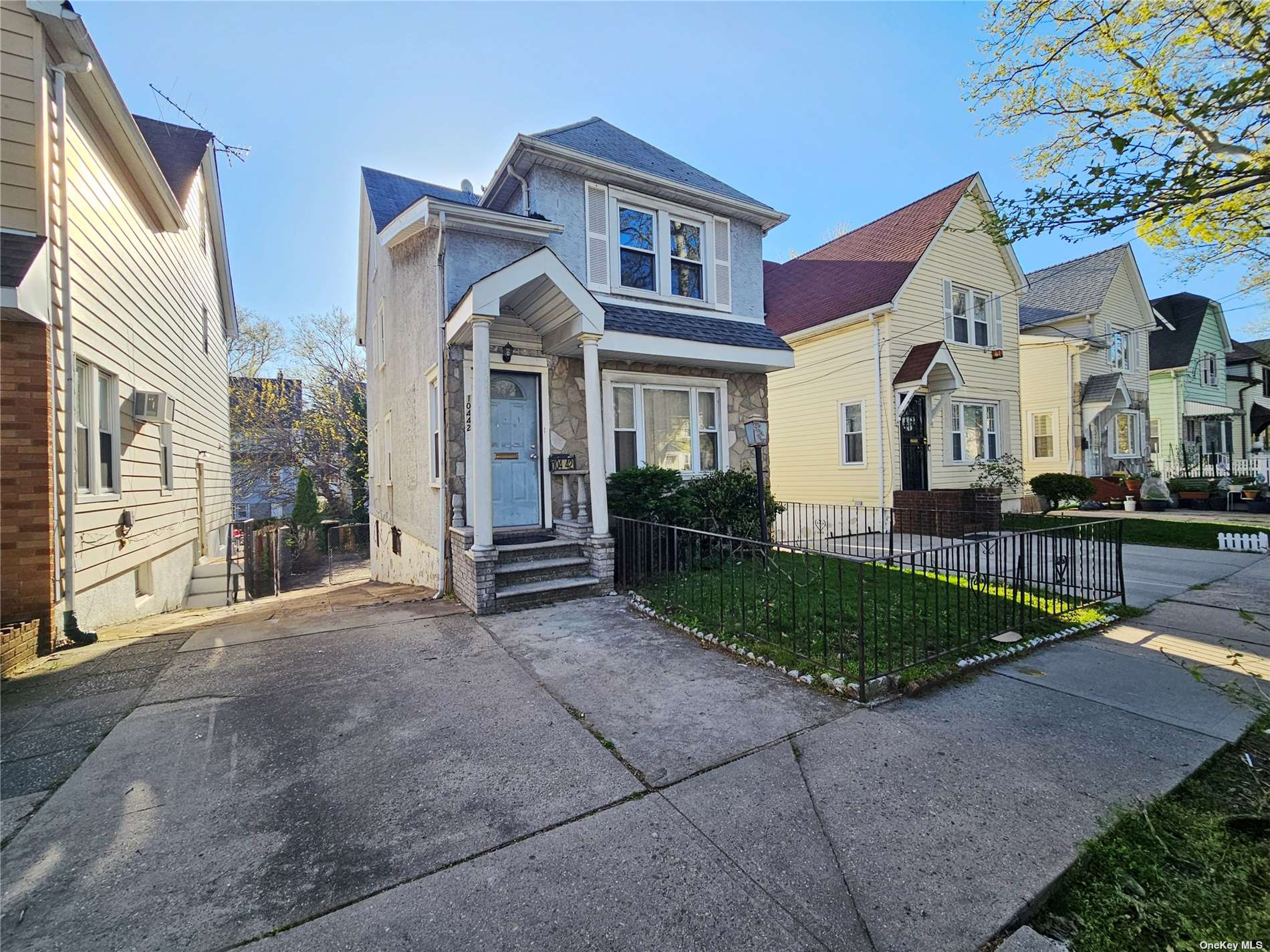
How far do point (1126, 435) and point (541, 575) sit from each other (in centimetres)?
2290

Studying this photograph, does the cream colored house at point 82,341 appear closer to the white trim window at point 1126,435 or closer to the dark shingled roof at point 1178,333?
the white trim window at point 1126,435

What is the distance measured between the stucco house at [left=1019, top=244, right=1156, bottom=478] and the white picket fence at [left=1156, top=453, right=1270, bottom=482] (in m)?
0.90

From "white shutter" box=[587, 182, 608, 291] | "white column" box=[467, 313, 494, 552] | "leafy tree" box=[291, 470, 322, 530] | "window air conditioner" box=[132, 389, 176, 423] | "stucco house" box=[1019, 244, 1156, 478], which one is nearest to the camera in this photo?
"white column" box=[467, 313, 494, 552]

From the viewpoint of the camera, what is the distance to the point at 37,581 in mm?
4652

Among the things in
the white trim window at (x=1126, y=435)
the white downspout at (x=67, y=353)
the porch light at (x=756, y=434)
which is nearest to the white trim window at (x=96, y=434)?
the white downspout at (x=67, y=353)

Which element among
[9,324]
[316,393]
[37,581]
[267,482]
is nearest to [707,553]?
[37,581]

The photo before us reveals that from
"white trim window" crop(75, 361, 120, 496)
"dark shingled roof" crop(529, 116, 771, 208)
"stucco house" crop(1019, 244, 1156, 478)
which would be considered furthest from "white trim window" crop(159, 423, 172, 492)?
"stucco house" crop(1019, 244, 1156, 478)

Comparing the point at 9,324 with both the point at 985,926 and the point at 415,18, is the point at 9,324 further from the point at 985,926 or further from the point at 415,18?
the point at 985,926

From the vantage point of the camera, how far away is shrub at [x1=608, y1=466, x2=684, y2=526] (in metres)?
7.30

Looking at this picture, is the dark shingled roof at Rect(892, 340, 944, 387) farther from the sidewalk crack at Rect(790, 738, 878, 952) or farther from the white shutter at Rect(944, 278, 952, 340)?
the sidewalk crack at Rect(790, 738, 878, 952)

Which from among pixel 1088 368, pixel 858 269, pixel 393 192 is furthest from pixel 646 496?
pixel 1088 368

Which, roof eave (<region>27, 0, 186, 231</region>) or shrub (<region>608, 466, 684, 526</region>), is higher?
roof eave (<region>27, 0, 186, 231</region>)

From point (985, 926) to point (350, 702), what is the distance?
372 centimetres

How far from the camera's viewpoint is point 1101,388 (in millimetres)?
16984
